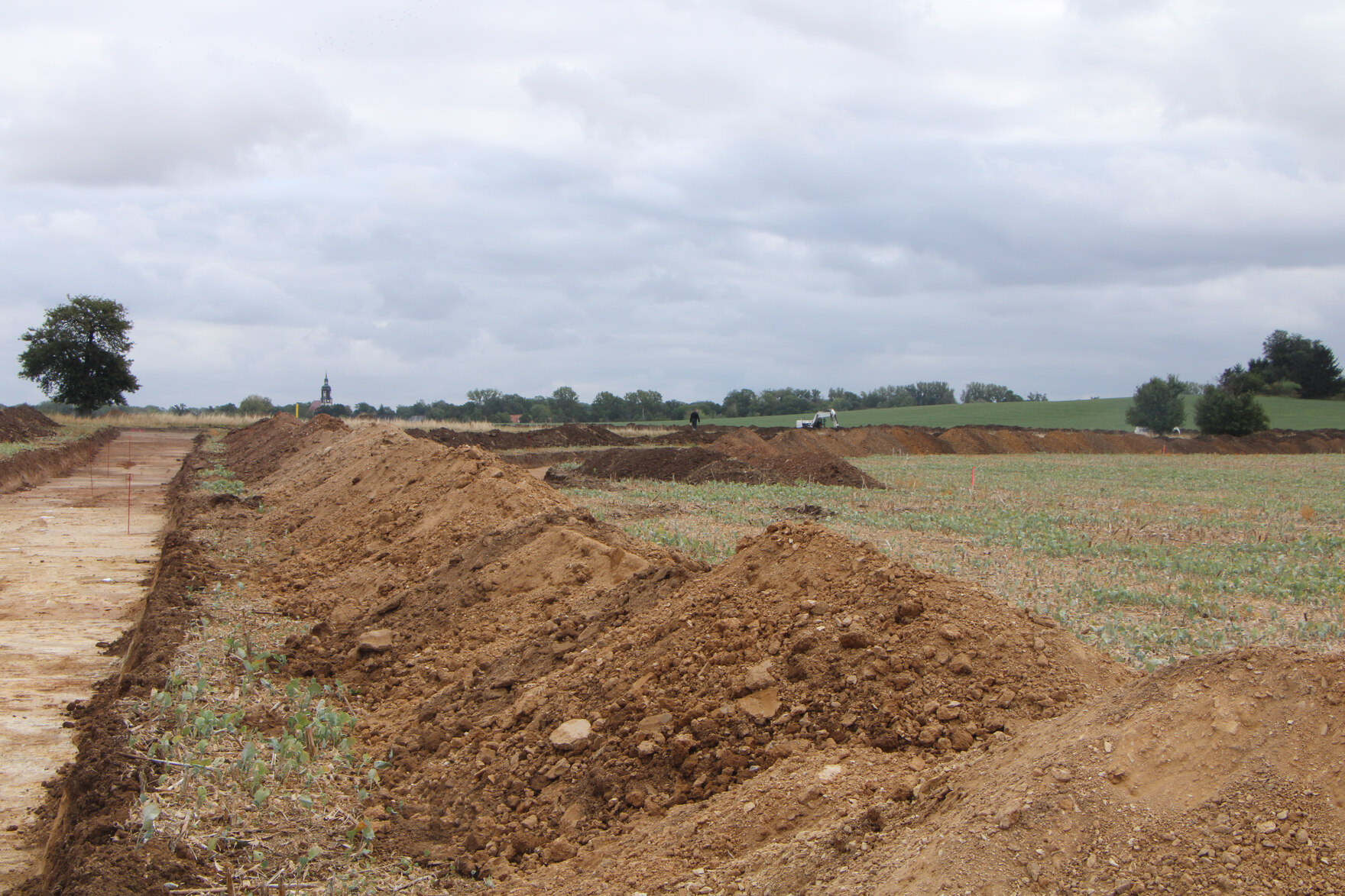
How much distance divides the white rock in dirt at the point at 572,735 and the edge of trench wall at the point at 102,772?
1.84 m

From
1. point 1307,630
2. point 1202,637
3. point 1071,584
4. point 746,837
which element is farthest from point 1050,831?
point 1071,584

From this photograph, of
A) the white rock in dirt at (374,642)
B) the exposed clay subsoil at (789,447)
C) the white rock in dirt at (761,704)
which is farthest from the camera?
the exposed clay subsoil at (789,447)

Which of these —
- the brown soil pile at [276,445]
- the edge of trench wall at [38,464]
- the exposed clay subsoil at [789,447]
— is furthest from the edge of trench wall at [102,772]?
the brown soil pile at [276,445]

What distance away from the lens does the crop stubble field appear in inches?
305

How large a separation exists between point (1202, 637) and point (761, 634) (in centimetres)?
419

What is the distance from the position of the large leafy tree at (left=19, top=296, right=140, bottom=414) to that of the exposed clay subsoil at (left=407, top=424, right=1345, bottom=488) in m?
30.6

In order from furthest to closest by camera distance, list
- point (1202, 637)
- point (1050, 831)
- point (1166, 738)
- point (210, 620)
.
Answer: point (210, 620) < point (1202, 637) < point (1166, 738) < point (1050, 831)

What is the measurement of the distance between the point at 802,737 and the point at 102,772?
335 cm

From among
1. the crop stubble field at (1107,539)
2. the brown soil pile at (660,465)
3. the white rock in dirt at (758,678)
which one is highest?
the brown soil pile at (660,465)

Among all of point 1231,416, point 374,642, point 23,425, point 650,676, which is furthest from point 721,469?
point 1231,416

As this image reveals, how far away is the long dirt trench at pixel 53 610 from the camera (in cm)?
513

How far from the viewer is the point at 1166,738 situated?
2.94 meters

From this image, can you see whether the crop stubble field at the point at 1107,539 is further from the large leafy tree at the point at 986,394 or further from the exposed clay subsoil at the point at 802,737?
the large leafy tree at the point at 986,394

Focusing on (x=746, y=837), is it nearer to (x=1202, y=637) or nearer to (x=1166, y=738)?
(x=1166, y=738)
